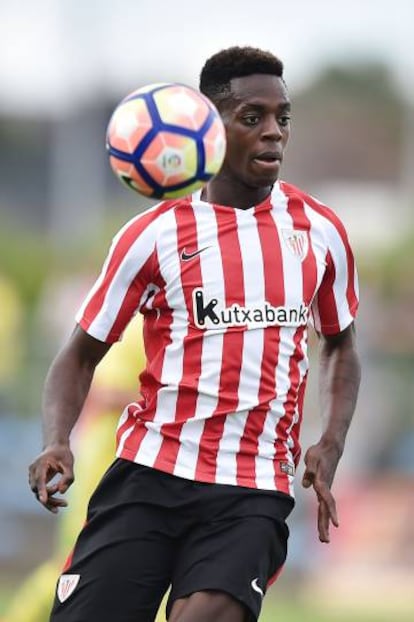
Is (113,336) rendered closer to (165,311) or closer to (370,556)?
(165,311)

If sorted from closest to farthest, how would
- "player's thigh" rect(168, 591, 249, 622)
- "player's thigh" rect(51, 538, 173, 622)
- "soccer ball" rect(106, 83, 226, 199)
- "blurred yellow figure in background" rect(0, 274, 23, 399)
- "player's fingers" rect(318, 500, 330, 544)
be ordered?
"soccer ball" rect(106, 83, 226, 199) < "player's thigh" rect(168, 591, 249, 622) < "player's thigh" rect(51, 538, 173, 622) < "player's fingers" rect(318, 500, 330, 544) < "blurred yellow figure in background" rect(0, 274, 23, 399)

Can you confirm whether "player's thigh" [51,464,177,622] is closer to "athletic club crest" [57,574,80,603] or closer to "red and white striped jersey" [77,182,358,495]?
"athletic club crest" [57,574,80,603]

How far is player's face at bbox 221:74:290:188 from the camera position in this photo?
5961mm

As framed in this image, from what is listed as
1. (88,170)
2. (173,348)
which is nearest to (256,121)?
(173,348)

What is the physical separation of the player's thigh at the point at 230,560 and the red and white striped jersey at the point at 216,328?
16 centimetres

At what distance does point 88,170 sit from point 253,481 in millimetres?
41107

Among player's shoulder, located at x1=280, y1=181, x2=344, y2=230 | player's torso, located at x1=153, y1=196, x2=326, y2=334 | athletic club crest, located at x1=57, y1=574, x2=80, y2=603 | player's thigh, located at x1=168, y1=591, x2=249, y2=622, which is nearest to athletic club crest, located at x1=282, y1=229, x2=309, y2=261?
player's torso, located at x1=153, y1=196, x2=326, y2=334

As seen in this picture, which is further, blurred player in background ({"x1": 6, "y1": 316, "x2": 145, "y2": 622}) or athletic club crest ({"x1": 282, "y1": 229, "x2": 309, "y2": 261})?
blurred player in background ({"x1": 6, "y1": 316, "x2": 145, "y2": 622})

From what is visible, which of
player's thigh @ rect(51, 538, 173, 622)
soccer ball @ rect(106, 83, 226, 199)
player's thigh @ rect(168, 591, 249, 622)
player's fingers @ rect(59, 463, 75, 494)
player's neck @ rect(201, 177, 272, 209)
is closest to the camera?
soccer ball @ rect(106, 83, 226, 199)

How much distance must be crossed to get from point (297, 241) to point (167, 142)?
790mm

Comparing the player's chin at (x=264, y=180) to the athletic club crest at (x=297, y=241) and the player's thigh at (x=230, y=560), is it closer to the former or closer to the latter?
the athletic club crest at (x=297, y=241)

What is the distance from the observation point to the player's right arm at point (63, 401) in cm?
594

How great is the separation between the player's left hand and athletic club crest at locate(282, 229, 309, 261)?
0.71 metres

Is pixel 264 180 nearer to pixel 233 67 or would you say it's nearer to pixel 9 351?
pixel 233 67
